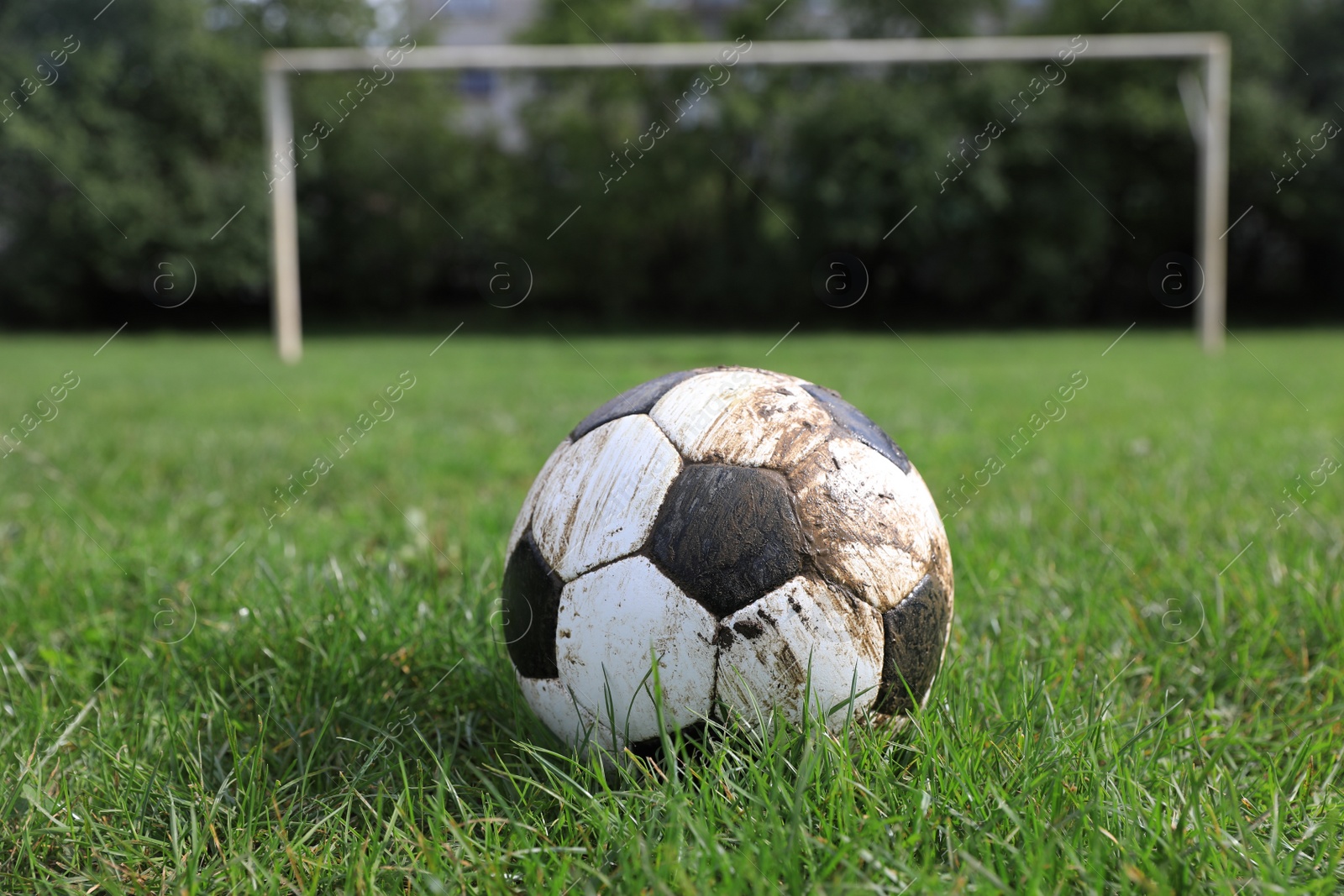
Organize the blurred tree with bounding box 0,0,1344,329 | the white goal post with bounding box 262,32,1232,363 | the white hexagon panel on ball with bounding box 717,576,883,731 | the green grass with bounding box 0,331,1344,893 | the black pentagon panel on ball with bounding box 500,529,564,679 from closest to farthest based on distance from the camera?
the green grass with bounding box 0,331,1344,893, the white hexagon panel on ball with bounding box 717,576,883,731, the black pentagon panel on ball with bounding box 500,529,564,679, the white goal post with bounding box 262,32,1232,363, the blurred tree with bounding box 0,0,1344,329

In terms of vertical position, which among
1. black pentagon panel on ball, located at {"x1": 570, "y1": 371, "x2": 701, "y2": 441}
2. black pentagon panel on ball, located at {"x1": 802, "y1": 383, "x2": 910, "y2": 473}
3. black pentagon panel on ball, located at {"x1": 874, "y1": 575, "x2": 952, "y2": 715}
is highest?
black pentagon panel on ball, located at {"x1": 570, "y1": 371, "x2": 701, "y2": 441}

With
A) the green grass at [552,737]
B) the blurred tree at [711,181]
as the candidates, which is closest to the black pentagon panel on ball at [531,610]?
the green grass at [552,737]

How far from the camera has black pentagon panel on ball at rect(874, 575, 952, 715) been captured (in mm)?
1668

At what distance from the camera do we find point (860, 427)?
72.5 inches

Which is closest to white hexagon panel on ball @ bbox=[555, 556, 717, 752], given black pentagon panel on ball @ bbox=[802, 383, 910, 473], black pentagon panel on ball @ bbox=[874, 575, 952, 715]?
black pentagon panel on ball @ bbox=[874, 575, 952, 715]

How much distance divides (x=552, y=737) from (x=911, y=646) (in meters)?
0.67

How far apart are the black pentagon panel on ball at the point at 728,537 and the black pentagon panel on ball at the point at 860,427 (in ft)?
0.77

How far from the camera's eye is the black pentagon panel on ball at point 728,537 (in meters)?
1.58

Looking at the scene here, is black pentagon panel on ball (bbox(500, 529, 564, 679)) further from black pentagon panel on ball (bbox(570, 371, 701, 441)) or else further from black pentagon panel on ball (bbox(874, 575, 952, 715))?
black pentagon panel on ball (bbox(874, 575, 952, 715))

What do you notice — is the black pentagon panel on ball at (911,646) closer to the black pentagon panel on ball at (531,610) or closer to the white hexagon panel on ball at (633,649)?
the white hexagon panel on ball at (633,649)

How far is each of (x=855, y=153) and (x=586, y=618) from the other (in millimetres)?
19909

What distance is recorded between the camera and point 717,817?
1490 millimetres

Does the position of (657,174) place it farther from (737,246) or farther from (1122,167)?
(1122,167)

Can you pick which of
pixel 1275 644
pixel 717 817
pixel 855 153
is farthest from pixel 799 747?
pixel 855 153
